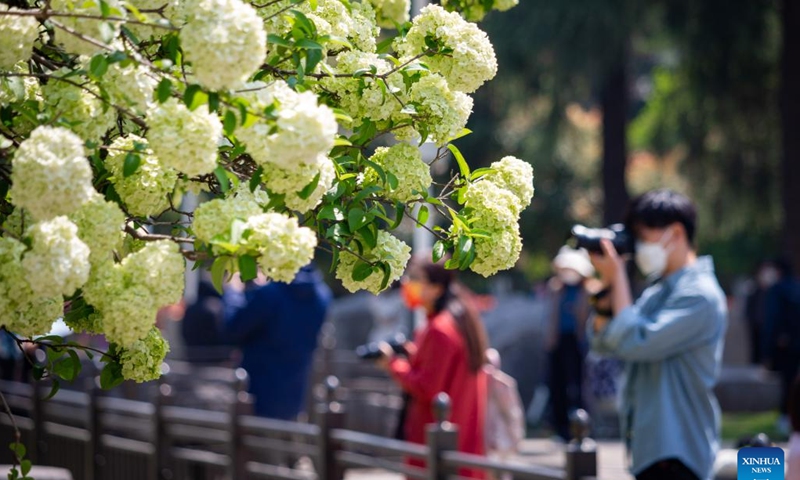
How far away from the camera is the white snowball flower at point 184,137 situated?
2266mm

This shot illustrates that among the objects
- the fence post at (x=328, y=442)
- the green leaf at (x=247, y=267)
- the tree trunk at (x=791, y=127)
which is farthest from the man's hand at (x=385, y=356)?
the tree trunk at (x=791, y=127)

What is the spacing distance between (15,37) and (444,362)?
5.04 m

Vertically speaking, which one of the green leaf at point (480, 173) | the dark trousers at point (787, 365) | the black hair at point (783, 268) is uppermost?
the black hair at point (783, 268)

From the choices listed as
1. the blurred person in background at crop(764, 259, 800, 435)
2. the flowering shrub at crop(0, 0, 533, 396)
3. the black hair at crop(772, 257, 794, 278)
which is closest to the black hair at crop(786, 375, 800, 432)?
the flowering shrub at crop(0, 0, 533, 396)

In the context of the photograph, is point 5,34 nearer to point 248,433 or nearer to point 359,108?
point 359,108

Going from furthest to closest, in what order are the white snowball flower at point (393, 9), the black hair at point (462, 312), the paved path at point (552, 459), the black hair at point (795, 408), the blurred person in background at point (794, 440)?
1. the paved path at point (552, 459)
2. the black hair at point (462, 312)
3. the black hair at point (795, 408)
4. the blurred person in background at point (794, 440)
5. the white snowball flower at point (393, 9)

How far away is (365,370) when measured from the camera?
13.7 meters

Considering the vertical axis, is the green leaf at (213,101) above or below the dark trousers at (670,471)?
above

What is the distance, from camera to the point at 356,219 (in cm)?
266

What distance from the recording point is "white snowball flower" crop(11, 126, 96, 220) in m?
2.13

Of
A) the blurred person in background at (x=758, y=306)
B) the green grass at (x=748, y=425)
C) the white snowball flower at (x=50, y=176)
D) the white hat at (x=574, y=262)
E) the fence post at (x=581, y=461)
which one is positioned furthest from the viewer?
the blurred person in background at (x=758, y=306)

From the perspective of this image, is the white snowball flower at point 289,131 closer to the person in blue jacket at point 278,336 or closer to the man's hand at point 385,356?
the man's hand at point 385,356

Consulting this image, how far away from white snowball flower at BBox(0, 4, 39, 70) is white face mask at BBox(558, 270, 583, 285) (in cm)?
1020

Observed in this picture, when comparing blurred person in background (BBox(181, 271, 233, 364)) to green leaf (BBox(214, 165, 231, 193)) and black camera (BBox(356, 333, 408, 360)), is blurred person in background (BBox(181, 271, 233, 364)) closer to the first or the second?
black camera (BBox(356, 333, 408, 360))
